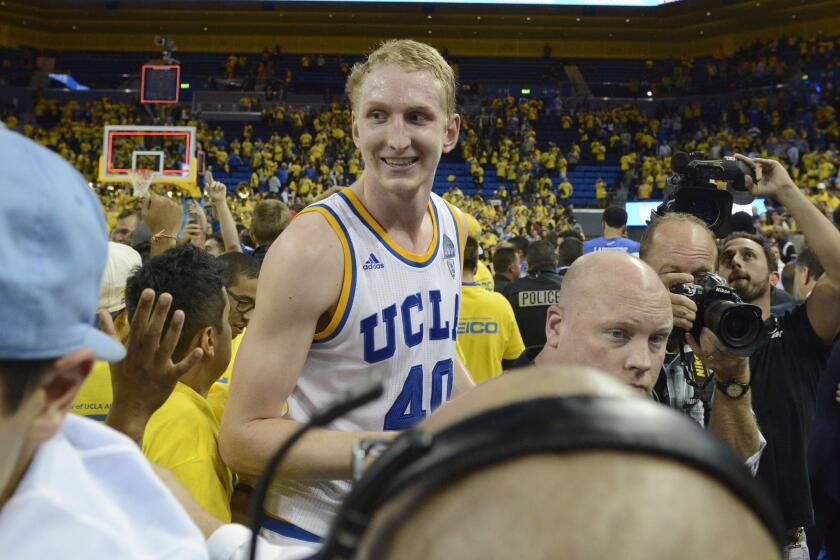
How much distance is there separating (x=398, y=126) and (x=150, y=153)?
16.3 metres

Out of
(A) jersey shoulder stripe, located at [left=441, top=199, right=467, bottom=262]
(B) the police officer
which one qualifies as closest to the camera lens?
(A) jersey shoulder stripe, located at [left=441, top=199, right=467, bottom=262]

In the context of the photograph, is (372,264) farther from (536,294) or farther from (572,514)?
(536,294)

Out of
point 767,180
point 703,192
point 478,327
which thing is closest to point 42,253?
point 703,192

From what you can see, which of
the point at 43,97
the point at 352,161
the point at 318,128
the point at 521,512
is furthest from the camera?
the point at 43,97

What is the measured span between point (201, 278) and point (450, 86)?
903mm

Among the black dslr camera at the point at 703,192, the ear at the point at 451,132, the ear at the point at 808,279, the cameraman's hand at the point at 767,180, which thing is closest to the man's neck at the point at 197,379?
the ear at the point at 451,132

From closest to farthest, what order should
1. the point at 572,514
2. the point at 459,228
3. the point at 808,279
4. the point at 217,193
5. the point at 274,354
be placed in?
the point at 572,514, the point at 274,354, the point at 459,228, the point at 808,279, the point at 217,193

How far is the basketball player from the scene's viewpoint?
1.99 m

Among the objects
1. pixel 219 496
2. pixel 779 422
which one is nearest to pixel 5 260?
pixel 219 496

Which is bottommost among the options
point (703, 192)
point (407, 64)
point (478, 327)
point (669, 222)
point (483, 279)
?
point (478, 327)

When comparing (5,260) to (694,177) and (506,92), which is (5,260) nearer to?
(694,177)

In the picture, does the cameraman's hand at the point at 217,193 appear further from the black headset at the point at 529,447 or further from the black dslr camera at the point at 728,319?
the black headset at the point at 529,447

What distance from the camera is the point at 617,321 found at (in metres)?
2.05

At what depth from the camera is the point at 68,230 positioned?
792mm
